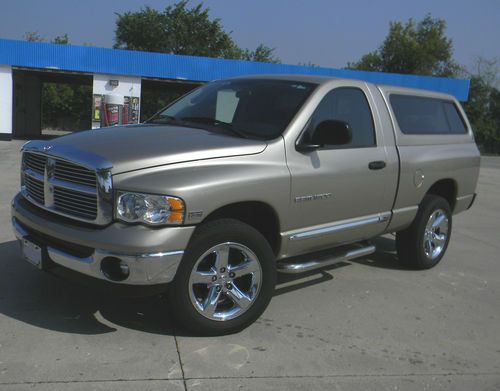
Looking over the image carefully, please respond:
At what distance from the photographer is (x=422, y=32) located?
189 ft

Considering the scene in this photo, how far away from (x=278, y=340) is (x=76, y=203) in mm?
1723

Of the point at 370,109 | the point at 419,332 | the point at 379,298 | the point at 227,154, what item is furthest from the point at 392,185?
the point at 227,154

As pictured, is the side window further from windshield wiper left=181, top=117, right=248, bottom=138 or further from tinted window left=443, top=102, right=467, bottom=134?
tinted window left=443, top=102, right=467, bottom=134

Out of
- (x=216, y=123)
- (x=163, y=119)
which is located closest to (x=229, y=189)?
(x=216, y=123)

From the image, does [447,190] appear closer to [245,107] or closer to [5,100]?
[245,107]

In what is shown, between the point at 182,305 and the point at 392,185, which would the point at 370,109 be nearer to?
the point at 392,185

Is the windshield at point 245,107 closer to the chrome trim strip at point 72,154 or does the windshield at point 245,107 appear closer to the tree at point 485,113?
the chrome trim strip at point 72,154

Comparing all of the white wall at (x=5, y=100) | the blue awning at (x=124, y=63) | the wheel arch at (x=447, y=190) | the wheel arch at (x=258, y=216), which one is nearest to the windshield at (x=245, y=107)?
the wheel arch at (x=258, y=216)

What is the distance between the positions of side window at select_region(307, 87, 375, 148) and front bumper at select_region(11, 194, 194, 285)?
1.72 metres

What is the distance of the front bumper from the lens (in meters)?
3.36

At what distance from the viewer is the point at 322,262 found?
450cm

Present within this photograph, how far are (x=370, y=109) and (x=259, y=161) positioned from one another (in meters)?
1.62

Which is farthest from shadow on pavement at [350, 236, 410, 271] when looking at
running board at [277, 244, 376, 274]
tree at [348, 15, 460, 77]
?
tree at [348, 15, 460, 77]

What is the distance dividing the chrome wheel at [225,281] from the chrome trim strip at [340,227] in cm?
50
